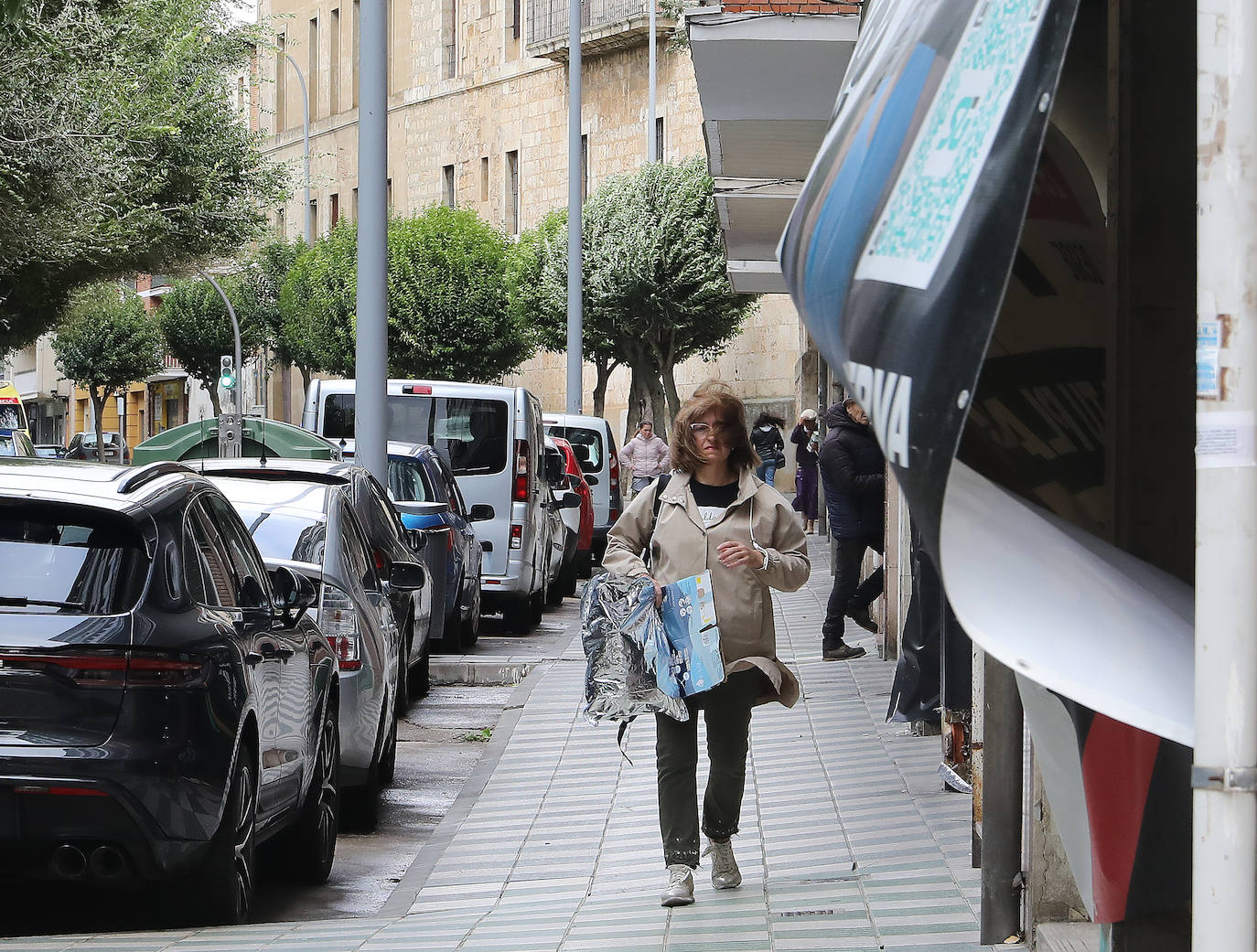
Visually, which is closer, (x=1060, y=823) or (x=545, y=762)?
(x=1060, y=823)

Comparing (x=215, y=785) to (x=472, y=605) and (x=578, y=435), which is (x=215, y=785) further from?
(x=578, y=435)

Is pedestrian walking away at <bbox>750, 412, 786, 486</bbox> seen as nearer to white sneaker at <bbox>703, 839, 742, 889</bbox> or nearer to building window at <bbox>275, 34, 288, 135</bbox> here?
white sneaker at <bbox>703, 839, 742, 889</bbox>

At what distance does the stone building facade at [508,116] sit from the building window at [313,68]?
0.06 m

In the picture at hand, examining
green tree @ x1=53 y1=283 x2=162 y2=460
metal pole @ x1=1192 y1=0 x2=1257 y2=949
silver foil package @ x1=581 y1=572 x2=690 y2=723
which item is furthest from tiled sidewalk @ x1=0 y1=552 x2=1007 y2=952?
green tree @ x1=53 y1=283 x2=162 y2=460

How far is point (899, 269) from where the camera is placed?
245 centimetres

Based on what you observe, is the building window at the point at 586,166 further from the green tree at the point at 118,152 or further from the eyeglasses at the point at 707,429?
the eyeglasses at the point at 707,429

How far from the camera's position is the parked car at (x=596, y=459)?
2473 cm

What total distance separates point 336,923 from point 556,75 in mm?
47083

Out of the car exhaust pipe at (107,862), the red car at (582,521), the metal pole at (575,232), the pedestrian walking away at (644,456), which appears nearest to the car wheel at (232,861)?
the car exhaust pipe at (107,862)

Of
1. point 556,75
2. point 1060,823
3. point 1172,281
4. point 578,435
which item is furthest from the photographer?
point 556,75

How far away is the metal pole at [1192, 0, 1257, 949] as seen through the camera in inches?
91.5

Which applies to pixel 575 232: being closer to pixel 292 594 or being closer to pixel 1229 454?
pixel 292 594

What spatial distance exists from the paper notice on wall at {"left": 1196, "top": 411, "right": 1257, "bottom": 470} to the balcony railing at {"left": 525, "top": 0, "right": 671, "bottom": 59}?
45.4m

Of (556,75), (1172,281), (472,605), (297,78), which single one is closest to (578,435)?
(472,605)
